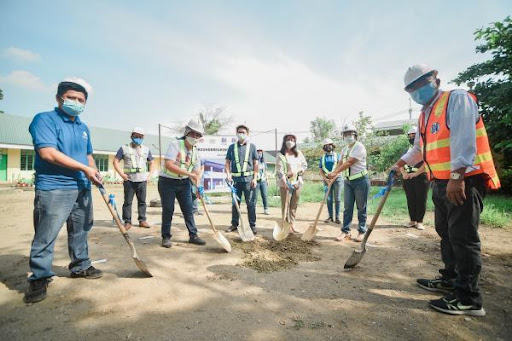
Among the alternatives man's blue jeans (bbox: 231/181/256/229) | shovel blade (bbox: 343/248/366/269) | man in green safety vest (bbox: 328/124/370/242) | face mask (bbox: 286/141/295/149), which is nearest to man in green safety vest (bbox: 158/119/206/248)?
man's blue jeans (bbox: 231/181/256/229)

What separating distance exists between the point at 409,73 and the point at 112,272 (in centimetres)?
395

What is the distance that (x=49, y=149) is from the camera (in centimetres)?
245

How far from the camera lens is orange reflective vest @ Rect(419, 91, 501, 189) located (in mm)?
2230

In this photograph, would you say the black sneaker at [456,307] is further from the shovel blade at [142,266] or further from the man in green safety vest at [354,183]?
the shovel blade at [142,266]

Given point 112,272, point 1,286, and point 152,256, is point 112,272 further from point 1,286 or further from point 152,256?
point 1,286

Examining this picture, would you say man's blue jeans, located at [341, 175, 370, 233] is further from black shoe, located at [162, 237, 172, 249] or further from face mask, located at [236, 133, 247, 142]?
black shoe, located at [162, 237, 172, 249]

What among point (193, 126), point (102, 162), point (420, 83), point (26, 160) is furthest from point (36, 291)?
point (102, 162)

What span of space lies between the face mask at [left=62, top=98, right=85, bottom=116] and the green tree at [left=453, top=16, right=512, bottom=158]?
9728 mm

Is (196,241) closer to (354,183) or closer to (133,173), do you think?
(133,173)

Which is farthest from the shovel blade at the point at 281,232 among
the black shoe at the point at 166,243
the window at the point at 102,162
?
the window at the point at 102,162

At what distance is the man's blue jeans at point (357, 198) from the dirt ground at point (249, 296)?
1.63 feet

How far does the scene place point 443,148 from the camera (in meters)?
2.33

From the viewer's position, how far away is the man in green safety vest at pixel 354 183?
14.8ft

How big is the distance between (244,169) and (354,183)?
2002 mm
